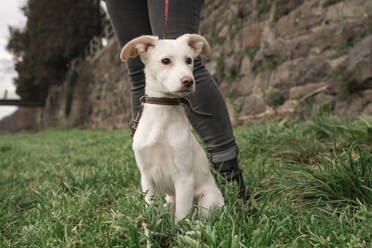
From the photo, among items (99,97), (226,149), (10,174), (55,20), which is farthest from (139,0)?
(55,20)

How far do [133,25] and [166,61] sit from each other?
2.25 ft

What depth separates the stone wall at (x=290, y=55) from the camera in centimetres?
348

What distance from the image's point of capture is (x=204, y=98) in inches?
67.4

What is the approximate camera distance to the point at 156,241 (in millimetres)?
1223

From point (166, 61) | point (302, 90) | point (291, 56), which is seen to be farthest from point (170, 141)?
point (291, 56)

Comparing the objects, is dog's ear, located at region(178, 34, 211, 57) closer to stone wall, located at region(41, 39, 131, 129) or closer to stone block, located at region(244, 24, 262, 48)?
stone block, located at region(244, 24, 262, 48)

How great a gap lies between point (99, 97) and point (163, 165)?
12813 mm

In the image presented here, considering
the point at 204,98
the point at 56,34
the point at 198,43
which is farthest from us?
the point at 56,34

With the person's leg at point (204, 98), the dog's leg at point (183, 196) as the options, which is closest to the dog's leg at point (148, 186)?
the dog's leg at point (183, 196)

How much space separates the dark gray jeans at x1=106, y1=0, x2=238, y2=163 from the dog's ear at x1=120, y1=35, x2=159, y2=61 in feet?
0.78

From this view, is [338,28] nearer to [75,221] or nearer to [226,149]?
[226,149]

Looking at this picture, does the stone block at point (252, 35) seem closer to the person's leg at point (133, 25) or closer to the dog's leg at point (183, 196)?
the person's leg at point (133, 25)

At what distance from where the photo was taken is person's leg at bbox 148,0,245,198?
1.63m

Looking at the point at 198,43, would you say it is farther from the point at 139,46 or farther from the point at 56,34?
the point at 56,34
